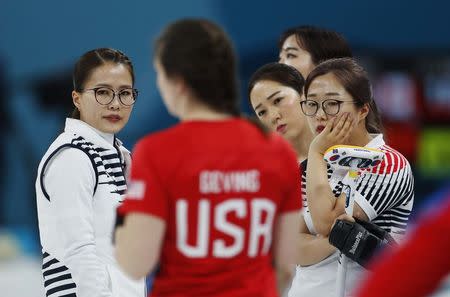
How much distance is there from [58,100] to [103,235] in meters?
5.27

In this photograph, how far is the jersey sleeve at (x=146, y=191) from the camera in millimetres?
2414

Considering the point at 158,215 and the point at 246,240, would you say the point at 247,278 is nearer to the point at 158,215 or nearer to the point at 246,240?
the point at 246,240

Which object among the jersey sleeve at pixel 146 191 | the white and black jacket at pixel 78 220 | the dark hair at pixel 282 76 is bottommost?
the white and black jacket at pixel 78 220

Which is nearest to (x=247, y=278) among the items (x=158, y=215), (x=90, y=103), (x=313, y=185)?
(x=158, y=215)

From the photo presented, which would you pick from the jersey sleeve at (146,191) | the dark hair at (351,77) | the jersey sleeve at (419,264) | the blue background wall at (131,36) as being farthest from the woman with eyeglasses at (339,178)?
the blue background wall at (131,36)

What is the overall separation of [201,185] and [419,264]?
0.84 meters

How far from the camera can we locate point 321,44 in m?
4.38

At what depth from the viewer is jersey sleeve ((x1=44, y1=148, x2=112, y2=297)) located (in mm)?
3328

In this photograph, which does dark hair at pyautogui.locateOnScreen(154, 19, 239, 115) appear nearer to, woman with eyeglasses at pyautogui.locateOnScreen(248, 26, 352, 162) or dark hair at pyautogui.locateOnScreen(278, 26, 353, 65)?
woman with eyeglasses at pyautogui.locateOnScreen(248, 26, 352, 162)

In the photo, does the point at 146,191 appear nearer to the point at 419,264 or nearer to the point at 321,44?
the point at 419,264

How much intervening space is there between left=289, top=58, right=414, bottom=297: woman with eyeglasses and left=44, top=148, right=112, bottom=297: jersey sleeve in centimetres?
75

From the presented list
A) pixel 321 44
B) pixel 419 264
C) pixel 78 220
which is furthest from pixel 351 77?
pixel 419 264

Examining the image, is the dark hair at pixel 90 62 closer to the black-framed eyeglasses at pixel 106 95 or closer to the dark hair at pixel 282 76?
the black-framed eyeglasses at pixel 106 95

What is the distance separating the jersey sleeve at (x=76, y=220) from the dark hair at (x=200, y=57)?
38.5 inches
